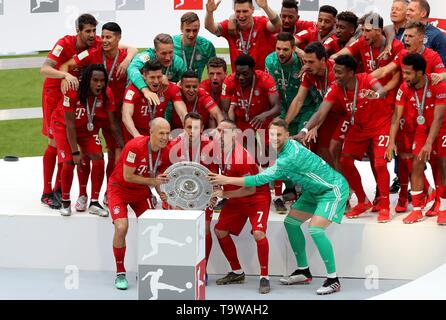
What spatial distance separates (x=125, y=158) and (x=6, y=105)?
7461 mm

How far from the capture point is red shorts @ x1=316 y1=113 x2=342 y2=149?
31.2 feet

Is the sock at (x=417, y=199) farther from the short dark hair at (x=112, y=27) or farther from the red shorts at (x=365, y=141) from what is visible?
the short dark hair at (x=112, y=27)

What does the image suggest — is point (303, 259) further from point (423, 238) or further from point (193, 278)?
point (193, 278)

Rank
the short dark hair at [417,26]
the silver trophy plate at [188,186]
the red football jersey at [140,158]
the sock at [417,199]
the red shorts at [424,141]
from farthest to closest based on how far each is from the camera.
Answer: the sock at [417,199] → the red shorts at [424,141] → the short dark hair at [417,26] → the red football jersey at [140,158] → the silver trophy plate at [188,186]

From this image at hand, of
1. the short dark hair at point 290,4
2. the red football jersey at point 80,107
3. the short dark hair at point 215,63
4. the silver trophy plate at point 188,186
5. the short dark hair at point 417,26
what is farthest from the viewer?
the short dark hair at point 290,4

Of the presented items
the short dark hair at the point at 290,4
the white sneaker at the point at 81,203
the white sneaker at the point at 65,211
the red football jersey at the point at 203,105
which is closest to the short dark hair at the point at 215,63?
the red football jersey at the point at 203,105

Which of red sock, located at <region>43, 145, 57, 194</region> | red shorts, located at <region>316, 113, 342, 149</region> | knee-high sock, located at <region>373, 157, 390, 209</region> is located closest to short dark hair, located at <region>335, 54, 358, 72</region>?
red shorts, located at <region>316, 113, 342, 149</region>

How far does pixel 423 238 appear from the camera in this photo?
899 cm

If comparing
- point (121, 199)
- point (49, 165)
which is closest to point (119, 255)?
point (121, 199)

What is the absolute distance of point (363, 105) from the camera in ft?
29.8

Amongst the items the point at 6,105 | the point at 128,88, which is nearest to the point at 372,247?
the point at 128,88

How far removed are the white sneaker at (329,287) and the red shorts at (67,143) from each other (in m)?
2.25

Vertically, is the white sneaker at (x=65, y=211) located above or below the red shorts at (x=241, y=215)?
below

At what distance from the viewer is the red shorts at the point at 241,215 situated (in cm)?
868
